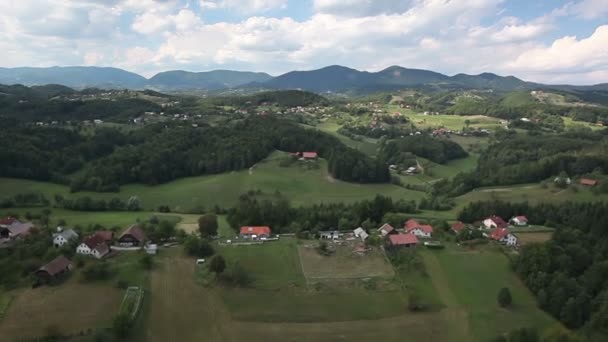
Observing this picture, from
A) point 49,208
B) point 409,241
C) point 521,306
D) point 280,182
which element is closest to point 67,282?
point 49,208

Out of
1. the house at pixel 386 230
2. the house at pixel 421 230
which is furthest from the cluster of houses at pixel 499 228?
the house at pixel 386 230

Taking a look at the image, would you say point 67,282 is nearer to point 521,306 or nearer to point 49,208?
point 49,208

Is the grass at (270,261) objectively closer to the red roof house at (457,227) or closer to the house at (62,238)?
the house at (62,238)

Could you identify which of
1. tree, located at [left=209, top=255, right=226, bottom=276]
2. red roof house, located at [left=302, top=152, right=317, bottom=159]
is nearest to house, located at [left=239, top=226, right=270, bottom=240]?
tree, located at [left=209, top=255, right=226, bottom=276]

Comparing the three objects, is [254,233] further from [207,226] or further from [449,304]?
[449,304]

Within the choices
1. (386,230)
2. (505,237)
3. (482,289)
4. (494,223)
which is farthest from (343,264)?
(494,223)
